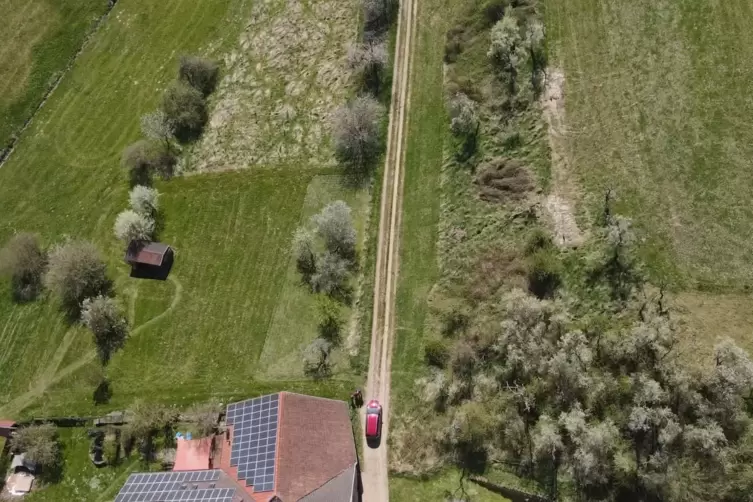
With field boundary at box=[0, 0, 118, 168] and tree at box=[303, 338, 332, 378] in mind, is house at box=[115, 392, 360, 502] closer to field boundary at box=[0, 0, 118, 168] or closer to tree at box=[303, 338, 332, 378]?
tree at box=[303, 338, 332, 378]

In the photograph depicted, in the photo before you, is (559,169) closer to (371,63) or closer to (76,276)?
(371,63)

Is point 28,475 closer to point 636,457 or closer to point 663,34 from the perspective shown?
point 636,457

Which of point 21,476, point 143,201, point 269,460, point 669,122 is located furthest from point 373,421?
point 669,122

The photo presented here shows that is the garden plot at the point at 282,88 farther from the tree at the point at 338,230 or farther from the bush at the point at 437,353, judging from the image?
the bush at the point at 437,353

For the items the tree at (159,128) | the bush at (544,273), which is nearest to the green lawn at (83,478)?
the tree at (159,128)

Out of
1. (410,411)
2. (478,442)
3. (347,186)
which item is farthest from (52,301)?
(478,442)

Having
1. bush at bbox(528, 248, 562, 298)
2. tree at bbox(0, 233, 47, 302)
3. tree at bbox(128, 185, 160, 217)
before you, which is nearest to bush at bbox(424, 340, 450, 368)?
bush at bbox(528, 248, 562, 298)

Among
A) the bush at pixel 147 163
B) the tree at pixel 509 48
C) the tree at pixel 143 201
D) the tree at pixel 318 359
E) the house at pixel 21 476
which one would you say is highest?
the tree at pixel 509 48
